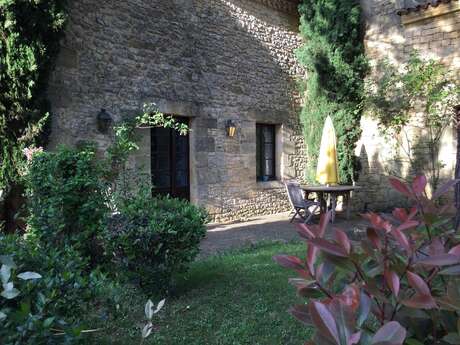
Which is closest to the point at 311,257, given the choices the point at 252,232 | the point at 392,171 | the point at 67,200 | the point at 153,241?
the point at 153,241

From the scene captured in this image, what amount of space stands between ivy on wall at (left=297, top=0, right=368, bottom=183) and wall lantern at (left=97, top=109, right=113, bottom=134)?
498cm

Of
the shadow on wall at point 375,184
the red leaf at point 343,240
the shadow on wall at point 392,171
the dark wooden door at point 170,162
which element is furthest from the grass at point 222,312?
the shadow on wall at point 375,184

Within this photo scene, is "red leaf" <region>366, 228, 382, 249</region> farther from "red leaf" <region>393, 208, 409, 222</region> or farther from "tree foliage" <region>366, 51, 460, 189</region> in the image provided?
"tree foliage" <region>366, 51, 460, 189</region>

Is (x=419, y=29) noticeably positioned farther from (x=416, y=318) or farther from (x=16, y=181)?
(x=416, y=318)

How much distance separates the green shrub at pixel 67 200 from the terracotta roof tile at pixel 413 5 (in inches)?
279

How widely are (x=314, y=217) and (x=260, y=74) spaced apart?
11.6 ft

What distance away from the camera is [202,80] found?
8.09 m

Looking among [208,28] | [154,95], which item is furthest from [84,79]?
[208,28]

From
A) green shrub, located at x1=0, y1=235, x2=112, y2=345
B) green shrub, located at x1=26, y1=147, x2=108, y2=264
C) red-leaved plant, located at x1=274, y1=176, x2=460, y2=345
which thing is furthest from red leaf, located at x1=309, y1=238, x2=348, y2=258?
green shrub, located at x1=26, y1=147, x2=108, y2=264

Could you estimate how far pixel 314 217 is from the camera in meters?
8.39

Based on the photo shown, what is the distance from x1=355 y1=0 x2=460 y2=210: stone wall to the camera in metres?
7.70

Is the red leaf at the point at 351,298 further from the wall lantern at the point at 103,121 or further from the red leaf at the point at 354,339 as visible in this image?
the wall lantern at the point at 103,121

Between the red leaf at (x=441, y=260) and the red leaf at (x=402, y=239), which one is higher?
the red leaf at (x=402, y=239)

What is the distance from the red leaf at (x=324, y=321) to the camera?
751 millimetres
